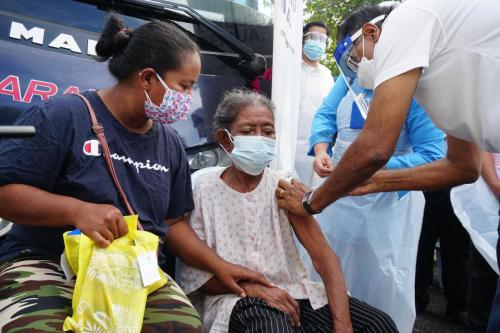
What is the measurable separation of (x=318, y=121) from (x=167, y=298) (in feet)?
5.03

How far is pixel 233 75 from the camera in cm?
266

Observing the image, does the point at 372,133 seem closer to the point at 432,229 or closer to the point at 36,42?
the point at 36,42

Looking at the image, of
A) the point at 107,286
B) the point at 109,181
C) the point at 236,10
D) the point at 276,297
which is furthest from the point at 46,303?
the point at 236,10

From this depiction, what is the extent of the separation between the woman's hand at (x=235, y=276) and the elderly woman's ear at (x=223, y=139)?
49 centimetres

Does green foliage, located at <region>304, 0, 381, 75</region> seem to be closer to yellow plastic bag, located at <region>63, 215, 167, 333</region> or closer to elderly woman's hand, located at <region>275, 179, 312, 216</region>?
elderly woman's hand, located at <region>275, 179, 312, 216</region>

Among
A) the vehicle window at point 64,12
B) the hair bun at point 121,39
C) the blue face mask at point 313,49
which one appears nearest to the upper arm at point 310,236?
the hair bun at point 121,39

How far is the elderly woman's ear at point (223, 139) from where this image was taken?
212cm

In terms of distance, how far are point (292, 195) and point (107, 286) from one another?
87 centimetres

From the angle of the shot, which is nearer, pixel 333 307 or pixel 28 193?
pixel 28 193

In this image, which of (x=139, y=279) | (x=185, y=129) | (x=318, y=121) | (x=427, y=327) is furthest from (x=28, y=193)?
(x=427, y=327)

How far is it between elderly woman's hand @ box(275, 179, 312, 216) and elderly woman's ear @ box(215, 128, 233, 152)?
0.26 metres

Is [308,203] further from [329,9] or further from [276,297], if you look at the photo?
[329,9]

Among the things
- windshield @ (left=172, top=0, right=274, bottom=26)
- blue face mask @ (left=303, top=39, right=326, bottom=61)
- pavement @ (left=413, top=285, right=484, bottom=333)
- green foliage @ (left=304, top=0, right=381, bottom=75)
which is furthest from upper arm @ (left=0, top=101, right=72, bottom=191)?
green foliage @ (left=304, top=0, right=381, bottom=75)

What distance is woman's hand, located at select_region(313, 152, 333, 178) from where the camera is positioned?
2396mm
